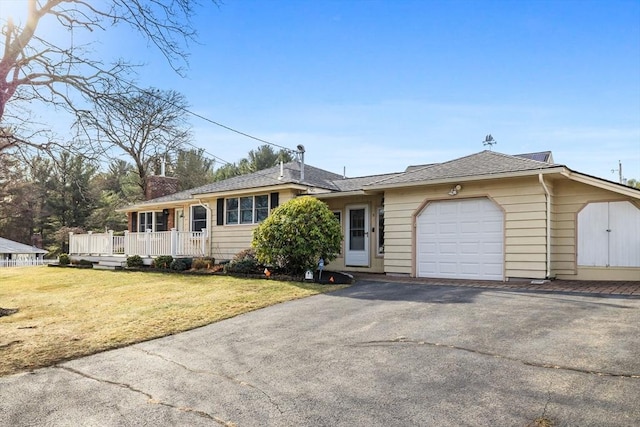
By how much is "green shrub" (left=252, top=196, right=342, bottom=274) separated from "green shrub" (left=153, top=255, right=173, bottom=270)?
5.35 m

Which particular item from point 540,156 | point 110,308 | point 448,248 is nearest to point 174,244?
point 110,308

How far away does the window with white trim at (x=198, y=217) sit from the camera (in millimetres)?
18438

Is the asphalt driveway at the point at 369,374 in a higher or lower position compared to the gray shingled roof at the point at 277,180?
lower

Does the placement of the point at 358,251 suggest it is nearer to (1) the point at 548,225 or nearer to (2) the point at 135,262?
(1) the point at 548,225

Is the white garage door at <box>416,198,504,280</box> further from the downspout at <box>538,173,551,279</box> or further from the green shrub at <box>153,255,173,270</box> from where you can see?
the green shrub at <box>153,255,173,270</box>

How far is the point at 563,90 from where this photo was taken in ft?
44.0

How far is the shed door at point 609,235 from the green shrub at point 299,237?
246 inches

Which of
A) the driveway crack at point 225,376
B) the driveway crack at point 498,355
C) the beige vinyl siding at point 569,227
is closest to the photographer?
the driveway crack at point 225,376

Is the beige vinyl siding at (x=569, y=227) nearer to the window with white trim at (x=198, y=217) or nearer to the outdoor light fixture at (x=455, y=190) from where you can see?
the outdoor light fixture at (x=455, y=190)

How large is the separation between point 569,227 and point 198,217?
1374 centimetres

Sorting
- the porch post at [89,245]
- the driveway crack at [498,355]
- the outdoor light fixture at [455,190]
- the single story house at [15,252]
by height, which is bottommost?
the single story house at [15,252]

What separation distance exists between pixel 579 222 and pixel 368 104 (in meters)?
8.08

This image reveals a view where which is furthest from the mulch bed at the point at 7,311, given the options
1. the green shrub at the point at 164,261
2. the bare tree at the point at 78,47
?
the green shrub at the point at 164,261

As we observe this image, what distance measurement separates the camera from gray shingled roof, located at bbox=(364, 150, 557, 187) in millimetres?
10756
